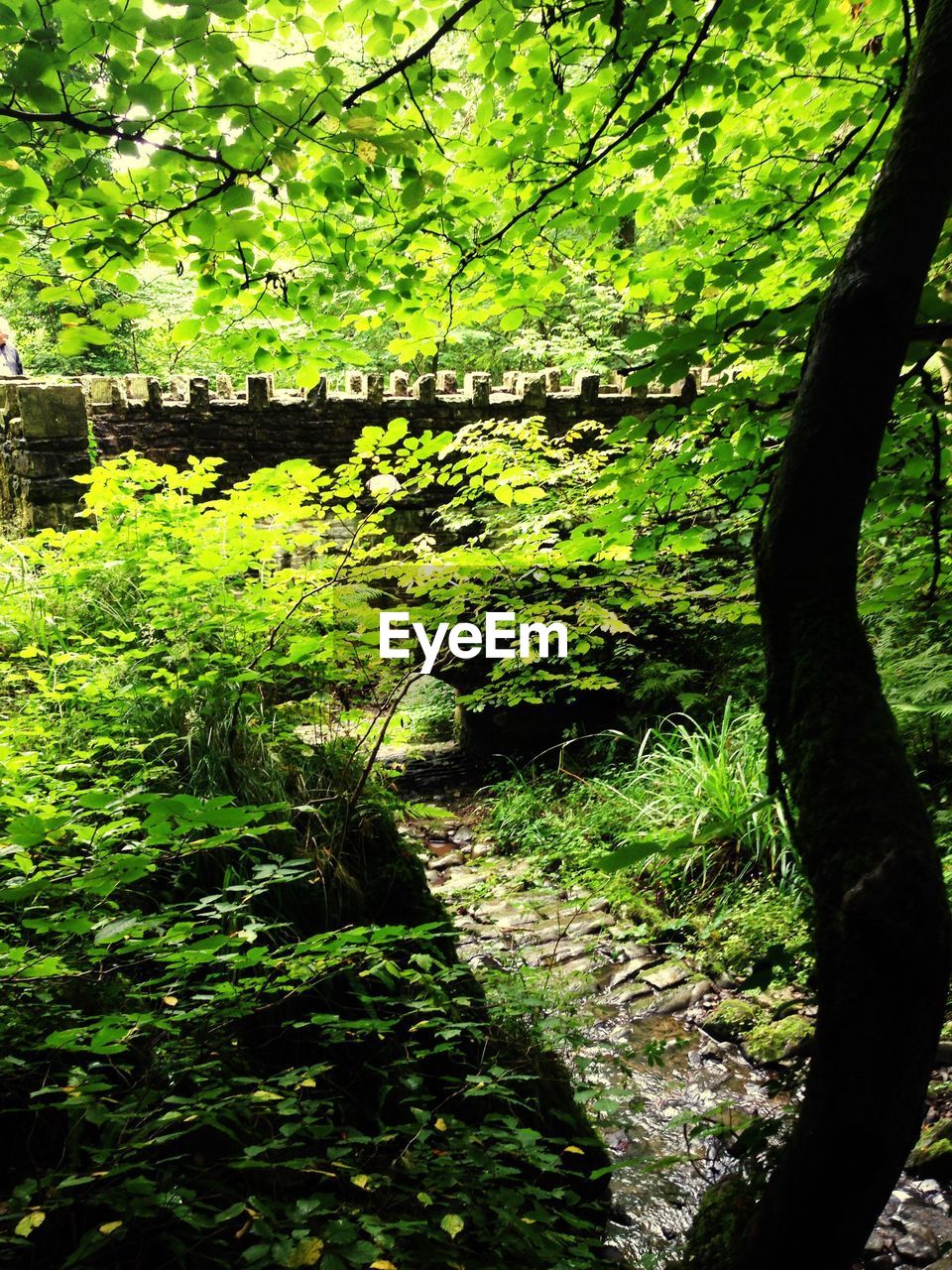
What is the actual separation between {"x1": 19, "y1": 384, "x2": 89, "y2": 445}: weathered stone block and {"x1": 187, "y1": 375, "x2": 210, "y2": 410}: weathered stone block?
2.74m

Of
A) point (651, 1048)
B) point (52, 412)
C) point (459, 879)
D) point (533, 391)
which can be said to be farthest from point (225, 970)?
point (533, 391)

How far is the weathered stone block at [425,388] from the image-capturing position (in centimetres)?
993

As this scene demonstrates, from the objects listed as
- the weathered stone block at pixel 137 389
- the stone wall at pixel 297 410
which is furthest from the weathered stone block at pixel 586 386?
the weathered stone block at pixel 137 389

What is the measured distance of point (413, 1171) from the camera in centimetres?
179

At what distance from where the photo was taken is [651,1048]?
300 centimetres

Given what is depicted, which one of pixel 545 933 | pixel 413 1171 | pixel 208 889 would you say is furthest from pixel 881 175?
pixel 545 933

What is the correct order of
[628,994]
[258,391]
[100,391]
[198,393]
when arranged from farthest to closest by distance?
[258,391] → [198,393] → [100,391] → [628,994]

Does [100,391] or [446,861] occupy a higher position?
[100,391]

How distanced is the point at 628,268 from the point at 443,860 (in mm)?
4791

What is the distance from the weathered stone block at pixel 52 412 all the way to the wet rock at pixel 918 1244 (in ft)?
25.1

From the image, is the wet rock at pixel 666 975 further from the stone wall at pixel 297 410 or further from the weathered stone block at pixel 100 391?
the weathered stone block at pixel 100 391

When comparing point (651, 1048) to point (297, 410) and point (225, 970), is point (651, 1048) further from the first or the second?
point (297, 410)

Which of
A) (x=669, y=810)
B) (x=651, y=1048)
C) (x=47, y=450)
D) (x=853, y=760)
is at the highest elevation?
(x=47, y=450)

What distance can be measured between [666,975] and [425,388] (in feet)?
26.7
